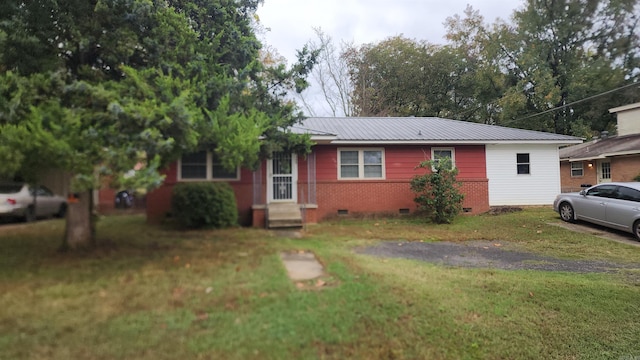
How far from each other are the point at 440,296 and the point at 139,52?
17.5 ft

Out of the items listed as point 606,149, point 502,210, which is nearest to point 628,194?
point 502,210

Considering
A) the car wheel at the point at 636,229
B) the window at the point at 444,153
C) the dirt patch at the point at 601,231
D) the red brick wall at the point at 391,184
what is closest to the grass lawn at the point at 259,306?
the dirt patch at the point at 601,231

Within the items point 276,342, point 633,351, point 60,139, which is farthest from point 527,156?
point 60,139

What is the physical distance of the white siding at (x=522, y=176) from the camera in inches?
542

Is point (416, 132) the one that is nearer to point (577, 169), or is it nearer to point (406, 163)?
point (406, 163)

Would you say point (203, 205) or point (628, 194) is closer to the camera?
point (203, 205)

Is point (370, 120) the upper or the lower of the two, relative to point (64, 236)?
upper

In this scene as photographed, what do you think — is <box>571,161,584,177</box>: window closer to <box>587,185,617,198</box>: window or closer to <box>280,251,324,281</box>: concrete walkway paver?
<box>587,185,617,198</box>: window

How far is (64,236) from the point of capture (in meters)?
3.27

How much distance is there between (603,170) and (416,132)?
1501 centimetres

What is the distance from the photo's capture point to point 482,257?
24.0 feet

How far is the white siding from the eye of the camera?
13.8 m

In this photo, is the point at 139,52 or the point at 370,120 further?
the point at 370,120

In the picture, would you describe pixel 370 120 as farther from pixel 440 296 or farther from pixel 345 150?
pixel 440 296
